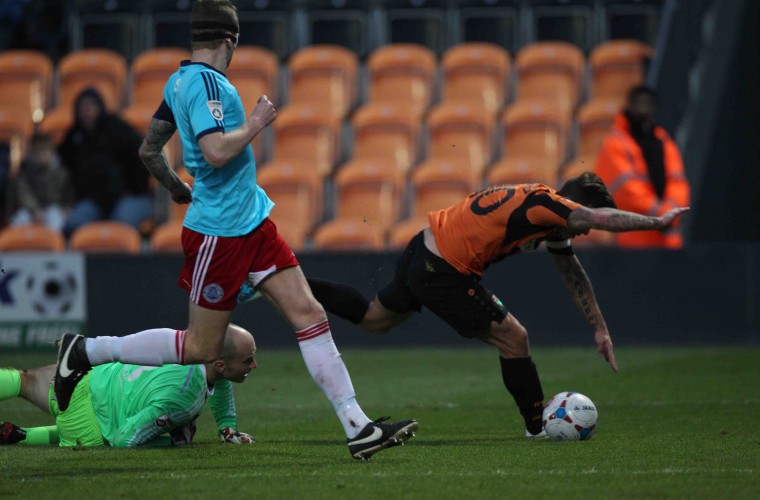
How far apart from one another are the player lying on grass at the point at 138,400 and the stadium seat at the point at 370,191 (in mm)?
7454

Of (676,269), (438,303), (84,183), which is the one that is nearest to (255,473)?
(438,303)

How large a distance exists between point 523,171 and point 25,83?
619 centimetres

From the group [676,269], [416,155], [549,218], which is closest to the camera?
[549,218]

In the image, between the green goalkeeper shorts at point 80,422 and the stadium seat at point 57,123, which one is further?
the stadium seat at point 57,123

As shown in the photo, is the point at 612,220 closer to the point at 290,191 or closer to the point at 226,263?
the point at 226,263

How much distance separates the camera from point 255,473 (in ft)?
19.8

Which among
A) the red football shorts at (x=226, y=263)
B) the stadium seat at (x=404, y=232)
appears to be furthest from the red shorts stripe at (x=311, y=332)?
the stadium seat at (x=404, y=232)

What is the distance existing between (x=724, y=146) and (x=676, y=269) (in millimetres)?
1635

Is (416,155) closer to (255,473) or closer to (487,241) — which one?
(487,241)

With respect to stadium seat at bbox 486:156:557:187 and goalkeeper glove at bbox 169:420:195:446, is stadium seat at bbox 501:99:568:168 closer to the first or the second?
stadium seat at bbox 486:156:557:187

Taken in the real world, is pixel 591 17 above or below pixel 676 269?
above

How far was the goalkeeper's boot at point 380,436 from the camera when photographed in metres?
6.21

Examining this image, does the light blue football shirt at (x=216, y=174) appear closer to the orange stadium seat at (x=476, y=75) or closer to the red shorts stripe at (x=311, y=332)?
the red shorts stripe at (x=311, y=332)

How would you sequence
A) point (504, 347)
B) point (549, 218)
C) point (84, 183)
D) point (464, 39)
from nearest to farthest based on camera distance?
point (549, 218), point (504, 347), point (84, 183), point (464, 39)
